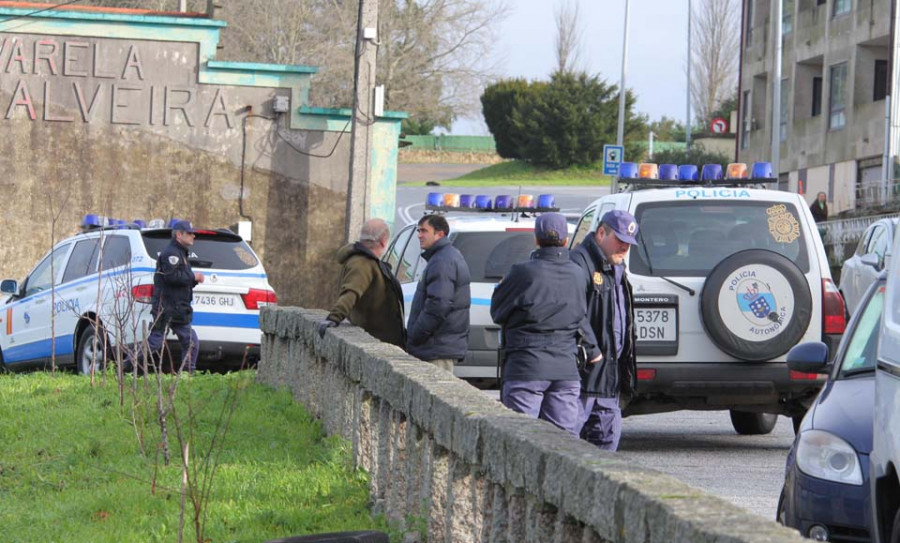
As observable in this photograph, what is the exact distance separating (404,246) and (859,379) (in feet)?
27.8

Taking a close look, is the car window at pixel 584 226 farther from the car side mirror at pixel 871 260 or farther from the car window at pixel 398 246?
the car side mirror at pixel 871 260

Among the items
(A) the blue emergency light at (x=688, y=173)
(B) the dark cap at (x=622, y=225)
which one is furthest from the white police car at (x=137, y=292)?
(B) the dark cap at (x=622, y=225)

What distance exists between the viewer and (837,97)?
149 ft

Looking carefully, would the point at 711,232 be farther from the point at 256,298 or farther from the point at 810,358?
the point at 256,298

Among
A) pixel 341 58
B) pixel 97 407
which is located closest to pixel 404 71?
pixel 341 58

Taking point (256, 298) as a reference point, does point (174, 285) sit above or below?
above

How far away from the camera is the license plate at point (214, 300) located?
16062 millimetres

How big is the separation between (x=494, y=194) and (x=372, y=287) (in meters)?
43.4

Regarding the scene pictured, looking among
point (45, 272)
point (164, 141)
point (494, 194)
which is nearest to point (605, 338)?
point (45, 272)

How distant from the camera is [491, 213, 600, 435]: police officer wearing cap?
8453 millimetres

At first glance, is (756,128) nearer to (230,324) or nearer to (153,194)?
(153,194)

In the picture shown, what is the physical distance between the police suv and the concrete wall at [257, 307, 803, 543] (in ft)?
8.30

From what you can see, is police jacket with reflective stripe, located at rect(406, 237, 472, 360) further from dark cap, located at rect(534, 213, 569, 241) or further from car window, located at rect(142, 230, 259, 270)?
car window, located at rect(142, 230, 259, 270)

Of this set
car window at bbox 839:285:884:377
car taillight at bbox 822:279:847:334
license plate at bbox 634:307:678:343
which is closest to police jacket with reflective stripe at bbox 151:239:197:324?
license plate at bbox 634:307:678:343
